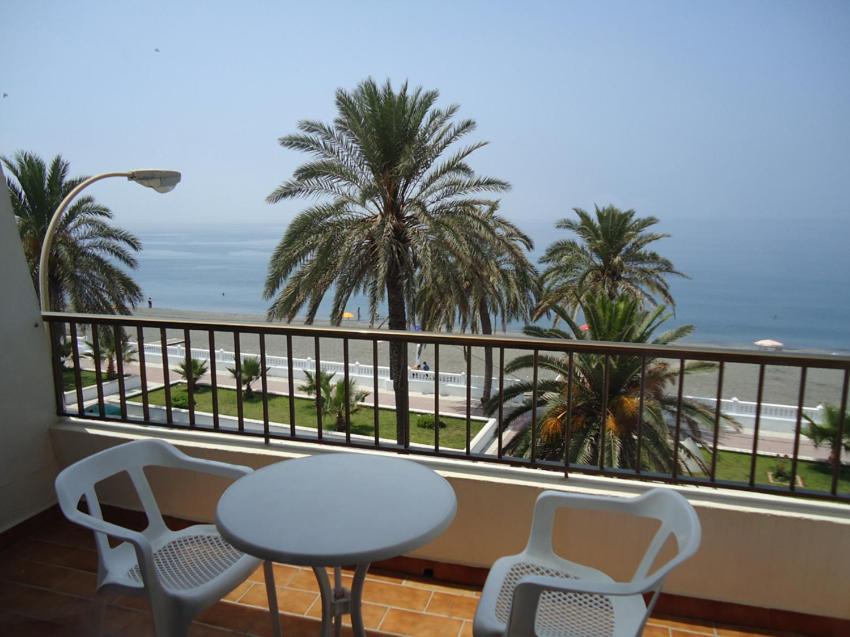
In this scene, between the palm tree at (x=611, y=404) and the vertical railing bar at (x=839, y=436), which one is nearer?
the vertical railing bar at (x=839, y=436)

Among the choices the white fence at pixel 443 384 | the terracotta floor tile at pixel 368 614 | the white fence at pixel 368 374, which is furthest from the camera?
the white fence at pixel 368 374

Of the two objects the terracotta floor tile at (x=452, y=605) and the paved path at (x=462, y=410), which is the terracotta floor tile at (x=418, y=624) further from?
the paved path at (x=462, y=410)

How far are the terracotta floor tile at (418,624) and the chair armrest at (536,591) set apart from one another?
34.4 inches

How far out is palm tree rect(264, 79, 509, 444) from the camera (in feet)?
→ 35.4

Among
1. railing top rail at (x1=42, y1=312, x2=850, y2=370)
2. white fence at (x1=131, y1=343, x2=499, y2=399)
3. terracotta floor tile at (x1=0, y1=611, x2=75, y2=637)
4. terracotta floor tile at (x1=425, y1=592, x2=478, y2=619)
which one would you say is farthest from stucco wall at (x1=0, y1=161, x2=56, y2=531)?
white fence at (x1=131, y1=343, x2=499, y2=399)

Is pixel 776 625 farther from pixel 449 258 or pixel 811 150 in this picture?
pixel 811 150

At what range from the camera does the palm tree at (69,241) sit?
14.3 m

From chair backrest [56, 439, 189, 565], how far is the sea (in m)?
10.2

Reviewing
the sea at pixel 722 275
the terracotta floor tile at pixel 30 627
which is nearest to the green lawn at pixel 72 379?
the sea at pixel 722 275

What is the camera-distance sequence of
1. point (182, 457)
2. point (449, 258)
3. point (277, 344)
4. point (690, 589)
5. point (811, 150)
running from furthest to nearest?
point (811, 150), point (277, 344), point (449, 258), point (690, 589), point (182, 457)

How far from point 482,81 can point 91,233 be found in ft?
117

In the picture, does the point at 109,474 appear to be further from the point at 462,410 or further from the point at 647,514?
the point at 462,410

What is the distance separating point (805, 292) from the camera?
62875 millimetres

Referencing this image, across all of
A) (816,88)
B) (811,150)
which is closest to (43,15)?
(816,88)
